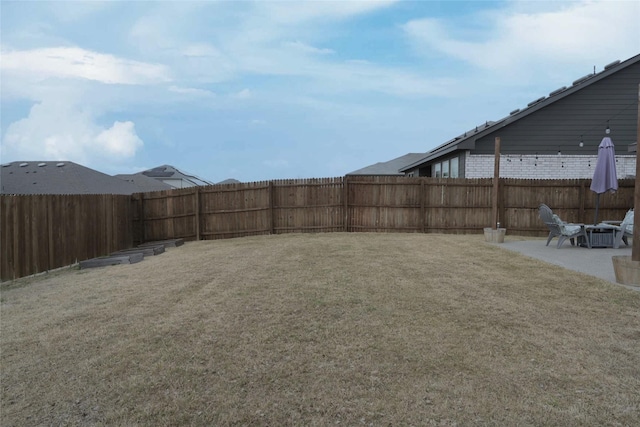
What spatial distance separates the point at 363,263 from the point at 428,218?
Answer: 6.80m

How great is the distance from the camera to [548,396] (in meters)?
3.09

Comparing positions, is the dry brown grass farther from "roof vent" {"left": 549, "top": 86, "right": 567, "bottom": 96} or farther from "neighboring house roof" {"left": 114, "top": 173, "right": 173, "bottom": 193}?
"neighboring house roof" {"left": 114, "top": 173, "right": 173, "bottom": 193}

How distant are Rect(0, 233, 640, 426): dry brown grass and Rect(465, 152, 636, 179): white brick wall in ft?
29.8

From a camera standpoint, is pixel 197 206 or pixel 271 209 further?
pixel 197 206

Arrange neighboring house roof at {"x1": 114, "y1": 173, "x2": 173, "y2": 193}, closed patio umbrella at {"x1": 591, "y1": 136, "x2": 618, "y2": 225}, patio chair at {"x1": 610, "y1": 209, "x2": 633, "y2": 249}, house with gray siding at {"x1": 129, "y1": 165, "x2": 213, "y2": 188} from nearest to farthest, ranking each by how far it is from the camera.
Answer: patio chair at {"x1": 610, "y1": 209, "x2": 633, "y2": 249}, closed patio umbrella at {"x1": 591, "y1": 136, "x2": 618, "y2": 225}, neighboring house roof at {"x1": 114, "y1": 173, "x2": 173, "y2": 193}, house with gray siding at {"x1": 129, "y1": 165, "x2": 213, "y2": 188}

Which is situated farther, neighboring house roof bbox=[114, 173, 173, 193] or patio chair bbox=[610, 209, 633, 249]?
neighboring house roof bbox=[114, 173, 173, 193]

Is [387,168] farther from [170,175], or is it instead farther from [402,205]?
[170,175]

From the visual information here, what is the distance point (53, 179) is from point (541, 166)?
2330 cm

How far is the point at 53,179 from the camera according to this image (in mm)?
22297

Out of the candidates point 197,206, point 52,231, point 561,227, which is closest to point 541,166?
point 561,227

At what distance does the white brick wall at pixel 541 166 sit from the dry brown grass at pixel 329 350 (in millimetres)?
9076

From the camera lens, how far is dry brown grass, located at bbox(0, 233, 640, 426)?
3.01m

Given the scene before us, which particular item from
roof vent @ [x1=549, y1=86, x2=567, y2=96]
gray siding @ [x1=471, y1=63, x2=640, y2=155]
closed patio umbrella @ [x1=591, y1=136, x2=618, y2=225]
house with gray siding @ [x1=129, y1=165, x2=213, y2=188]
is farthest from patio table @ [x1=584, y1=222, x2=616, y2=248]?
house with gray siding @ [x1=129, y1=165, x2=213, y2=188]

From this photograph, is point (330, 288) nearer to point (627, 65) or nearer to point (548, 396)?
point (548, 396)
